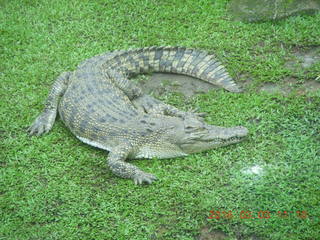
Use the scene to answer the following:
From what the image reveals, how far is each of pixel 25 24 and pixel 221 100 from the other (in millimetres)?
4279

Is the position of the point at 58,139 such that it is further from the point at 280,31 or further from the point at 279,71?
the point at 280,31

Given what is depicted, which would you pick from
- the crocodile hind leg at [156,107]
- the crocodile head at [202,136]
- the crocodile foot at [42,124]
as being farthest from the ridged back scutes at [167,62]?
the crocodile head at [202,136]

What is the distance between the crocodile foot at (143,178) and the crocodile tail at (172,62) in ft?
6.79

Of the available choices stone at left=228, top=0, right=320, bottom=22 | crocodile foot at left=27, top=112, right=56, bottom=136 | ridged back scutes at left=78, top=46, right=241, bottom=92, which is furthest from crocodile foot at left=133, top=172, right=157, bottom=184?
stone at left=228, top=0, right=320, bottom=22

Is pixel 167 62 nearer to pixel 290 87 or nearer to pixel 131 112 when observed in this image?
pixel 131 112

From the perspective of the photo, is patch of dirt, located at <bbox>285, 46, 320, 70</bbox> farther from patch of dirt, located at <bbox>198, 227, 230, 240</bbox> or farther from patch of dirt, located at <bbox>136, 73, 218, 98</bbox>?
patch of dirt, located at <bbox>198, 227, 230, 240</bbox>

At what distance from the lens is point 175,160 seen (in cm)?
567

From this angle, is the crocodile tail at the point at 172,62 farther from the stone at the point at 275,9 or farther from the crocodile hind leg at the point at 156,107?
the stone at the point at 275,9

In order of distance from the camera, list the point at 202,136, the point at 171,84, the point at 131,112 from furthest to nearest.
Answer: the point at 171,84
the point at 131,112
the point at 202,136

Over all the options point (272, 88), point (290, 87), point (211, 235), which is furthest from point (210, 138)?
point (290, 87)

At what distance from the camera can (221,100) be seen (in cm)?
651

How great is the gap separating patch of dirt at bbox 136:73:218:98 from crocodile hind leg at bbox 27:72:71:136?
116cm
